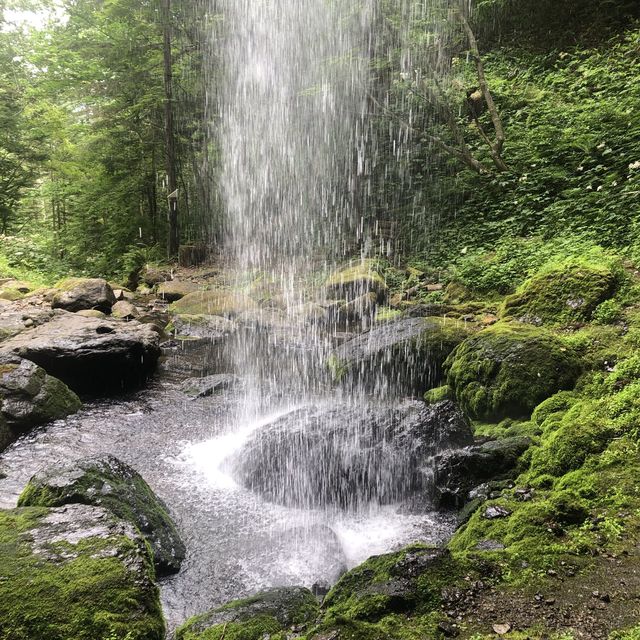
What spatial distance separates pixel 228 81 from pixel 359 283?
11.2m

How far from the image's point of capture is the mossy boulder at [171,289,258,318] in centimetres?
1382

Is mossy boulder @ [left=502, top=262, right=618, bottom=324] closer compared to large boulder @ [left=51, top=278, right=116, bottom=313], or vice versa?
mossy boulder @ [left=502, top=262, right=618, bottom=324]

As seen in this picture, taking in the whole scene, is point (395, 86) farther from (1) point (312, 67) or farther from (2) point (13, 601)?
(2) point (13, 601)

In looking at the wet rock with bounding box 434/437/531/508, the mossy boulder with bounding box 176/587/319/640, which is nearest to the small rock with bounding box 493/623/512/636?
the mossy boulder with bounding box 176/587/319/640

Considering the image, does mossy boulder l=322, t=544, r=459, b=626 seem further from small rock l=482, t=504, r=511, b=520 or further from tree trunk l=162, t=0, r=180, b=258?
tree trunk l=162, t=0, r=180, b=258

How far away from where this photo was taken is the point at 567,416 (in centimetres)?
505

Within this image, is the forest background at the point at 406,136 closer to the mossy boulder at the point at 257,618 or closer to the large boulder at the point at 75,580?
the mossy boulder at the point at 257,618

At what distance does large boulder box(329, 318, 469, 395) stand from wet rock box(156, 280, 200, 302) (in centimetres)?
861

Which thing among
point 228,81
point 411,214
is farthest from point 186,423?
point 228,81

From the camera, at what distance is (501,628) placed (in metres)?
2.58

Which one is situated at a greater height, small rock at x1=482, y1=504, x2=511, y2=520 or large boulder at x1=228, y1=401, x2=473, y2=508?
small rock at x1=482, y1=504, x2=511, y2=520

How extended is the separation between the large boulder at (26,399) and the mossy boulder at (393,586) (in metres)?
5.33

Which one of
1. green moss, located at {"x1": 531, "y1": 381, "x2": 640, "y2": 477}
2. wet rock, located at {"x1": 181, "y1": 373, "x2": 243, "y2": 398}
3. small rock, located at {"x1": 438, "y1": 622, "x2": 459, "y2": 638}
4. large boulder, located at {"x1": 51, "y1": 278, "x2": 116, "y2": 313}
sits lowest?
wet rock, located at {"x1": 181, "y1": 373, "x2": 243, "y2": 398}

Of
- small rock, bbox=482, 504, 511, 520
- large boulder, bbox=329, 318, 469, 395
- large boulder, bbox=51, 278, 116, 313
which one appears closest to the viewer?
small rock, bbox=482, 504, 511, 520
